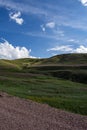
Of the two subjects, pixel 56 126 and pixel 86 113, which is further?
pixel 86 113

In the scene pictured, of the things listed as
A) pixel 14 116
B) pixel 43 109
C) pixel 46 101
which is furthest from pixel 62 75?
pixel 14 116

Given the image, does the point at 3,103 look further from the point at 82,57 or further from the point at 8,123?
the point at 82,57

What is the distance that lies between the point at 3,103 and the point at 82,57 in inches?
5077

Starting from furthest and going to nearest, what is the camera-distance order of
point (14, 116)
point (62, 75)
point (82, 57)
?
point (82, 57) → point (62, 75) → point (14, 116)

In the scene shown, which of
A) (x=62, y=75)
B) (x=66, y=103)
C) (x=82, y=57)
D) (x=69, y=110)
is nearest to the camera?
(x=69, y=110)

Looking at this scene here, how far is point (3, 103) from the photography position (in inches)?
1315

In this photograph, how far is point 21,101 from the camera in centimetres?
3669

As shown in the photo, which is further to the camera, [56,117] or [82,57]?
[82,57]

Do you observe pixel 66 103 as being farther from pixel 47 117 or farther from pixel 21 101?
pixel 47 117

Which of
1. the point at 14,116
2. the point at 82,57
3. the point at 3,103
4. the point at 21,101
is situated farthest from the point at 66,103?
the point at 82,57

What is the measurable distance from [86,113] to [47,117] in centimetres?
662

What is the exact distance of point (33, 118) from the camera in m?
28.5

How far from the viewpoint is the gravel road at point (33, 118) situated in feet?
82.9

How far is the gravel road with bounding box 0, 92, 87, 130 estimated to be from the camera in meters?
25.3
